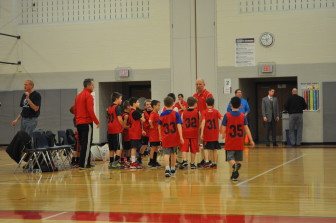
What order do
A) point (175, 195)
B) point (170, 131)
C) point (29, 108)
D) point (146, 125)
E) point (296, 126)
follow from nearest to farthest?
1. point (175, 195)
2. point (170, 131)
3. point (29, 108)
4. point (146, 125)
5. point (296, 126)

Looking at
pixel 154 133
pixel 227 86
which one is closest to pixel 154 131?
pixel 154 133

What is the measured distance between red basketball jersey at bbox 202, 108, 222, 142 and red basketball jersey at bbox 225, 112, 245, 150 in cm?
180

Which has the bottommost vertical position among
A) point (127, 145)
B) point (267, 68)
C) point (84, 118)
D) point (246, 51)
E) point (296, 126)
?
point (127, 145)

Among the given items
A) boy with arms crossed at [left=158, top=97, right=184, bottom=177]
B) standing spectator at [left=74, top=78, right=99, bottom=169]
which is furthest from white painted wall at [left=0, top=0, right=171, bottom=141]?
boy with arms crossed at [left=158, top=97, right=184, bottom=177]

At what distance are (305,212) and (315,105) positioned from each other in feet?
43.1

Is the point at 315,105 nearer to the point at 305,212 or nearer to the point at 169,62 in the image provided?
the point at 169,62

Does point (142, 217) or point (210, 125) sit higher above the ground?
point (210, 125)

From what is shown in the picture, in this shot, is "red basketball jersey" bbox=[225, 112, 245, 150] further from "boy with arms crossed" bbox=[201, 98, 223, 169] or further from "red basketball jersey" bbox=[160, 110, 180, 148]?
"boy with arms crossed" bbox=[201, 98, 223, 169]

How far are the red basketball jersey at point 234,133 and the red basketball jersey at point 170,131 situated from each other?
3.83 ft

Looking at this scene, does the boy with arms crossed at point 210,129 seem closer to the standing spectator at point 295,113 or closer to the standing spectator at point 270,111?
the standing spectator at point 295,113

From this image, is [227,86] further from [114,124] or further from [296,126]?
[114,124]

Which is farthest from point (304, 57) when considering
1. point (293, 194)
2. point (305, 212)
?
point (305, 212)

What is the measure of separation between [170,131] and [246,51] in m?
9.62

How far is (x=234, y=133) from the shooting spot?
31.2ft
